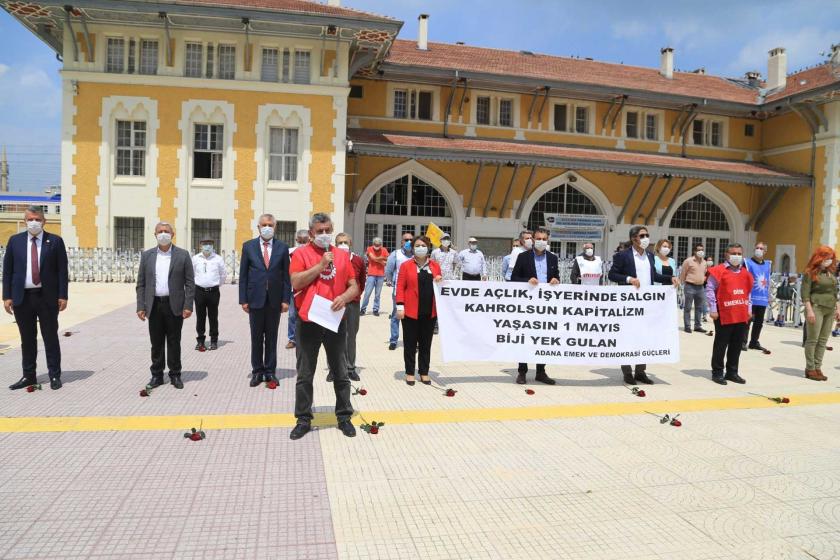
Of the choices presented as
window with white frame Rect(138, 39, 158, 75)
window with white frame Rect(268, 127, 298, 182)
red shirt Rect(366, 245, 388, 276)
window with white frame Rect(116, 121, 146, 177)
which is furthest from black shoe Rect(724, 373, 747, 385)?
window with white frame Rect(138, 39, 158, 75)

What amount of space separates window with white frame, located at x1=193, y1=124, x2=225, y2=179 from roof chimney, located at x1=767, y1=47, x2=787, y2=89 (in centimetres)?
2780

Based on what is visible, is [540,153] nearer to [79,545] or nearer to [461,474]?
[461,474]

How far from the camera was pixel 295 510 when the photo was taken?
3.96m

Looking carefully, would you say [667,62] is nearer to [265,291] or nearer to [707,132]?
[707,132]

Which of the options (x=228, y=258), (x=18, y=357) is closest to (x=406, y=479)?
(x=18, y=357)

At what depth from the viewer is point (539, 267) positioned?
8219mm

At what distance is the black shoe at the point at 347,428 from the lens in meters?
5.49

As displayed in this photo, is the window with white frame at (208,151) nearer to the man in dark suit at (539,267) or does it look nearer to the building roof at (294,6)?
the building roof at (294,6)

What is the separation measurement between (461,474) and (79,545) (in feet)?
8.31

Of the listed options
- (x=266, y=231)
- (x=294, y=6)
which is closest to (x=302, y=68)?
(x=294, y=6)

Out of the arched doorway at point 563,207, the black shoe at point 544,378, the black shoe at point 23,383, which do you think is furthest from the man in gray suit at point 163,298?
the arched doorway at point 563,207

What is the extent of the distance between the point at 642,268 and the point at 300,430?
5.19 m

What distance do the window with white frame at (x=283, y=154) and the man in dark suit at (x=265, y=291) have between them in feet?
54.9

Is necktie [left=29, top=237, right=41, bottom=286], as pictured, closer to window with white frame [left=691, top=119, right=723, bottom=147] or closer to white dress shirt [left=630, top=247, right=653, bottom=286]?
white dress shirt [left=630, top=247, right=653, bottom=286]
